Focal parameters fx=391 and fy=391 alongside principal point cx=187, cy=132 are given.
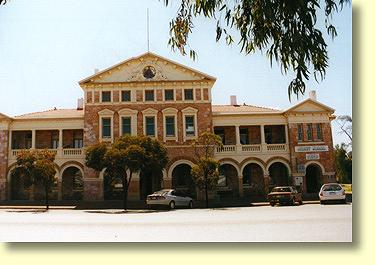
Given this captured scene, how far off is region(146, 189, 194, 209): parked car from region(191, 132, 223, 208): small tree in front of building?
60 cm

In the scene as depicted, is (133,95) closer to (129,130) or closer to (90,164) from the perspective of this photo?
(129,130)

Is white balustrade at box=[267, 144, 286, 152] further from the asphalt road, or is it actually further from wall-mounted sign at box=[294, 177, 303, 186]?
the asphalt road

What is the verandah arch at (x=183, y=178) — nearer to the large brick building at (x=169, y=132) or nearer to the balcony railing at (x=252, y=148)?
the large brick building at (x=169, y=132)

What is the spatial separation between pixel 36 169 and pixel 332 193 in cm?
893

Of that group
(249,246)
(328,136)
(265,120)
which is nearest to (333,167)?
(328,136)

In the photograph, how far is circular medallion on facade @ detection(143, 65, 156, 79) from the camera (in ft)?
44.0

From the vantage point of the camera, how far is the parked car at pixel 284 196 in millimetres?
7977

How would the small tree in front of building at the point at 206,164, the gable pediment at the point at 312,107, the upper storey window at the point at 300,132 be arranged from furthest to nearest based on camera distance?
the small tree in front of building at the point at 206,164 → the upper storey window at the point at 300,132 → the gable pediment at the point at 312,107

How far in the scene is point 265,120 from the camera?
10766 millimetres

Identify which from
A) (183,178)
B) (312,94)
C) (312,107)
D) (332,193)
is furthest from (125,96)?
(312,94)

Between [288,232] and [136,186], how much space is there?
27.0 ft

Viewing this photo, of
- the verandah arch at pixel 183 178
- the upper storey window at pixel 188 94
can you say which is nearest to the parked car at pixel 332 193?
the verandah arch at pixel 183 178

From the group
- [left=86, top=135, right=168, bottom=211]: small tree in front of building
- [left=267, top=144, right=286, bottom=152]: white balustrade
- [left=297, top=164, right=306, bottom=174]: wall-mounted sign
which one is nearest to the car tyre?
[left=86, top=135, right=168, bottom=211]: small tree in front of building

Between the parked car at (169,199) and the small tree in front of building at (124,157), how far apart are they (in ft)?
4.35
